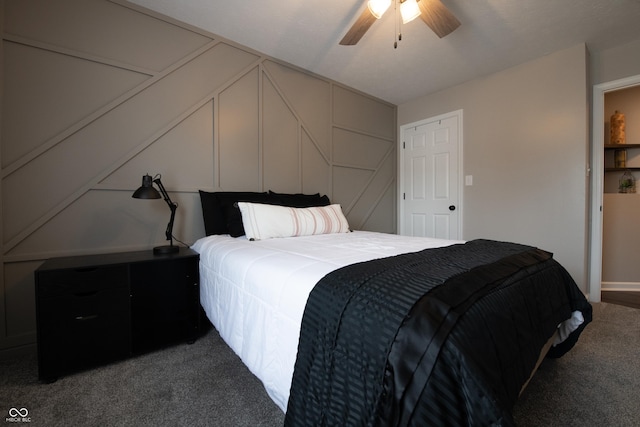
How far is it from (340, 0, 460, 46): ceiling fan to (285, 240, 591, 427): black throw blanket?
172 centimetres

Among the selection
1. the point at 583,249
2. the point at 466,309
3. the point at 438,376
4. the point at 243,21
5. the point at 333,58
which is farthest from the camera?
the point at 333,58

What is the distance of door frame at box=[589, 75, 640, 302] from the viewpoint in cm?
273

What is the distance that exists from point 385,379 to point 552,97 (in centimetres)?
352

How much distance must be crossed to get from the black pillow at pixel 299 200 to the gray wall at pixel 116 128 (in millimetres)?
212

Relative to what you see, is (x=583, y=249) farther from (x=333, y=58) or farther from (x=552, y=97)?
(x=333, y=58)

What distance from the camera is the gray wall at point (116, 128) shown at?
1711mm

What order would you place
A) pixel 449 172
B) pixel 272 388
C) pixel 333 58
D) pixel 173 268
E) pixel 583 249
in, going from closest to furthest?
pixel 272 388 → pixel 173 268 → pixel 583 249 → pixel 333 58 → pixel 449 172

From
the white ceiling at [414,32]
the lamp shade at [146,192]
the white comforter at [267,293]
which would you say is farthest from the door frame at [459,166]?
the lamp shade at [146,192]

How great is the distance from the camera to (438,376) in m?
0.67

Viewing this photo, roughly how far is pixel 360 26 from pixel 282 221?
1605 mm

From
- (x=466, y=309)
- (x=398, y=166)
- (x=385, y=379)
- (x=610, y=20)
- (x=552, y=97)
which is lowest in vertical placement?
(x=385, y=379)

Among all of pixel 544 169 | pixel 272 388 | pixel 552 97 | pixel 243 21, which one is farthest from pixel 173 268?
pixel 552 97

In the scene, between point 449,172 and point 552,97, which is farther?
point 449,172

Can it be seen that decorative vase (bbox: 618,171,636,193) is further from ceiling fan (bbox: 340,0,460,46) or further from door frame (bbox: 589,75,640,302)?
ceiling fan (bbox: 340,0,460,46)
